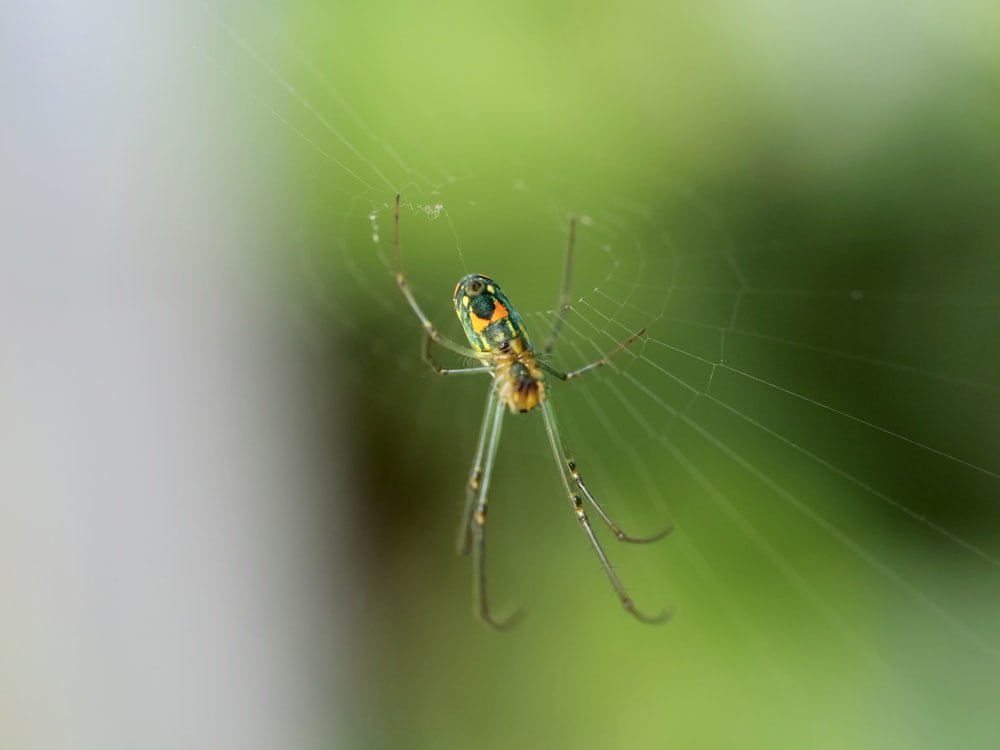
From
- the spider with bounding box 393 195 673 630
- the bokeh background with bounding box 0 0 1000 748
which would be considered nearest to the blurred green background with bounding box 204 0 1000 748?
the bokeh background with bounding box 0 0 1000 748

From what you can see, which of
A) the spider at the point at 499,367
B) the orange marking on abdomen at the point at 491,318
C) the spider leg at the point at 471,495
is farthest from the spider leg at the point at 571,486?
the orange marking on abdomen at the point at 491,318

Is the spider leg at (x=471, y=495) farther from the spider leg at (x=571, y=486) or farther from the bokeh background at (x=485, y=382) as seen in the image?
the bokeh background at (x=485, y=382)

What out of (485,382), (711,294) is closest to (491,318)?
(711,294)

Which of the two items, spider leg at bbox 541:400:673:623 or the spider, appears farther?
spider leg at bbox 541:400:673:623

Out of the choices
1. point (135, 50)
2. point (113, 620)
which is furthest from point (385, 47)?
point (113, 620)

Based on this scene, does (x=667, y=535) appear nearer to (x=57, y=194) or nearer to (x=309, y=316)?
(x=309, y=316)

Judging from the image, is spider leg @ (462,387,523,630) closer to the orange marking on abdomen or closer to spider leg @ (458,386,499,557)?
spider leg @ (458,386,499,557)

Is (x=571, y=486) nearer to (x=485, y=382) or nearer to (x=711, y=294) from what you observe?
(x=711, y=294)
